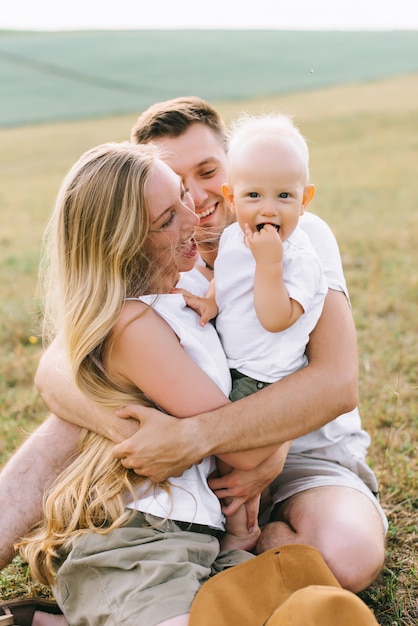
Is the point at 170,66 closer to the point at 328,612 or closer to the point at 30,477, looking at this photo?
the point at 30,477

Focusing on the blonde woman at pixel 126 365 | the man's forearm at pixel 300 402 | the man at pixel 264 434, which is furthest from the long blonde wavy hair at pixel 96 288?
the man's forearm at pixel 300 402

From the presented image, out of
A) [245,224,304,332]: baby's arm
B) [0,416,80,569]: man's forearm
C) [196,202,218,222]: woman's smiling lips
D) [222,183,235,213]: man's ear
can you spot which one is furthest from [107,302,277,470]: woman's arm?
[196,202,218,222]: woman's smiling lips

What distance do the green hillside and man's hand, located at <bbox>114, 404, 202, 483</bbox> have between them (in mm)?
23575

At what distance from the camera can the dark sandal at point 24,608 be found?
2875mm

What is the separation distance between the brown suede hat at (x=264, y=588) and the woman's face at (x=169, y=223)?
3.28 ft

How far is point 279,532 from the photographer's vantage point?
9.62 ft

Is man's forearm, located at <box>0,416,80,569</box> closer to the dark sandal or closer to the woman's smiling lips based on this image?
the dark sandal

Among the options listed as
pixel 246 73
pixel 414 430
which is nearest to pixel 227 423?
pixel 414 430

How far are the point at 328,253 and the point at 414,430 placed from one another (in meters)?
1.75

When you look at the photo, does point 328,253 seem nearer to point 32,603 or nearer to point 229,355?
point 229,355

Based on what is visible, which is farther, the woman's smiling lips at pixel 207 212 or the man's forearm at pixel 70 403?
the woman's smiling lips at pixel 207 212

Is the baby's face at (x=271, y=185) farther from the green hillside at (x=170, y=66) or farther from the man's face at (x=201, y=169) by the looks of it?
the green hillside at (x=170, y=66)

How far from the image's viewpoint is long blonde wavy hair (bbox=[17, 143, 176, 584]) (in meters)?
2.63

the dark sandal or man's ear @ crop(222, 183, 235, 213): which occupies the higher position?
man's ear @ crop(222, 183, 235, 213)
